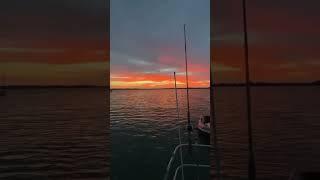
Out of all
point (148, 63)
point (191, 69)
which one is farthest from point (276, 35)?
point (148, 63)

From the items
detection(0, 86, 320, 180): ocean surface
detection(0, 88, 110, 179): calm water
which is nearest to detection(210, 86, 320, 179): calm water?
detection(0, 86, 320, 180): ocean surface

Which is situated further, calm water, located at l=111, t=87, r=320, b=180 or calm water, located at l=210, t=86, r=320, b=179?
calm water, located at l=111, t=87, r=320, b=180

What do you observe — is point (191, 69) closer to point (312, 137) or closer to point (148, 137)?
point (312, 137)

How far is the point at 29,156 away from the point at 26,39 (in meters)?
10.8

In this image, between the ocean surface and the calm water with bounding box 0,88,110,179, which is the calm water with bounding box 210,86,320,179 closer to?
the ocean surface

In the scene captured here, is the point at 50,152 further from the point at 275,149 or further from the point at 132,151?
the point at 275,149

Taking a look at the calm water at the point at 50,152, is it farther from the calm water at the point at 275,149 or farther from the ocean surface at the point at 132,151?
the calm water at the point at 275,149

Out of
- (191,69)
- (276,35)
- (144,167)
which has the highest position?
(276,35)

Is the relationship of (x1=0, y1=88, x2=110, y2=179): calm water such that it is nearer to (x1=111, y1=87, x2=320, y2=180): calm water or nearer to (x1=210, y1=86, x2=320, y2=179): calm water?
(x1=111, y1=87, x2=320, y2=180): calm water

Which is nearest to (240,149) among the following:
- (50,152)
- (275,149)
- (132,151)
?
(275,149)

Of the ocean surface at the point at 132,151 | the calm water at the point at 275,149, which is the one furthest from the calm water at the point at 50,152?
the calm water at the point at 275,149

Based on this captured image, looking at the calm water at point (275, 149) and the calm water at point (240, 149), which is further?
the calm water at point (240, 149)

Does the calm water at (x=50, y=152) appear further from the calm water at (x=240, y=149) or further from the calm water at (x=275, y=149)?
the calm water at (x=275, y=149)

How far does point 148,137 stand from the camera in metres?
23.7
